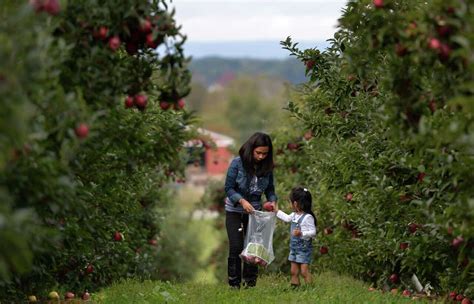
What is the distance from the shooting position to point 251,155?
888 cm

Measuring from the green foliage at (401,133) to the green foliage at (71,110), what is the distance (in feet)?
4.51

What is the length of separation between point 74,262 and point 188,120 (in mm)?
3876

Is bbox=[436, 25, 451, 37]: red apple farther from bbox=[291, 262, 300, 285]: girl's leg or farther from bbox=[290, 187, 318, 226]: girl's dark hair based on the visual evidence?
bbox=[291, 262, 300, 285]: girl's leg

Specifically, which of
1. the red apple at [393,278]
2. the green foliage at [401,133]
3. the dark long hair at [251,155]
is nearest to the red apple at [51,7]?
the green foliage at [401,133]

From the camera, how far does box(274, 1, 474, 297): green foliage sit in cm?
517

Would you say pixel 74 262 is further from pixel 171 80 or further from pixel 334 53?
pixel 171 80

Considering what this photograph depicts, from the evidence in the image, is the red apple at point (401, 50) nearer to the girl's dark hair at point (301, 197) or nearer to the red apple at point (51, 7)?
the red apple at point (51, 7)

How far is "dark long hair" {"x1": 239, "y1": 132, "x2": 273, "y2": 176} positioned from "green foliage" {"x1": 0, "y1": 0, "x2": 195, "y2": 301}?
2017mm

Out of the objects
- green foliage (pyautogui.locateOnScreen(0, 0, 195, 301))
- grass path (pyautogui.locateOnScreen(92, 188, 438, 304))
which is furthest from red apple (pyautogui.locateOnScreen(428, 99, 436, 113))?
grass path (pyautogui.locateOnScreen(92, 188, 438, 304))

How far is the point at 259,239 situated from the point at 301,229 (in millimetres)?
450

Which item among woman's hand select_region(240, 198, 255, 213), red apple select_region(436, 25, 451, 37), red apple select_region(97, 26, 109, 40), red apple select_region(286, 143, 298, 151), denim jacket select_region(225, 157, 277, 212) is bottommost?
red apple select_region(286, 143, 298, 151)

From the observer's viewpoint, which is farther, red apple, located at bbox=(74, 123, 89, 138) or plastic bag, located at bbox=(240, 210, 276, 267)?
plastic bag, located at bbox=(240, 210, 276, 267)

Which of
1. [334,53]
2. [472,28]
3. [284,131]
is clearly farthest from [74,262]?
[284,131]

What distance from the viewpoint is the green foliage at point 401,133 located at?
5172 millimetres
